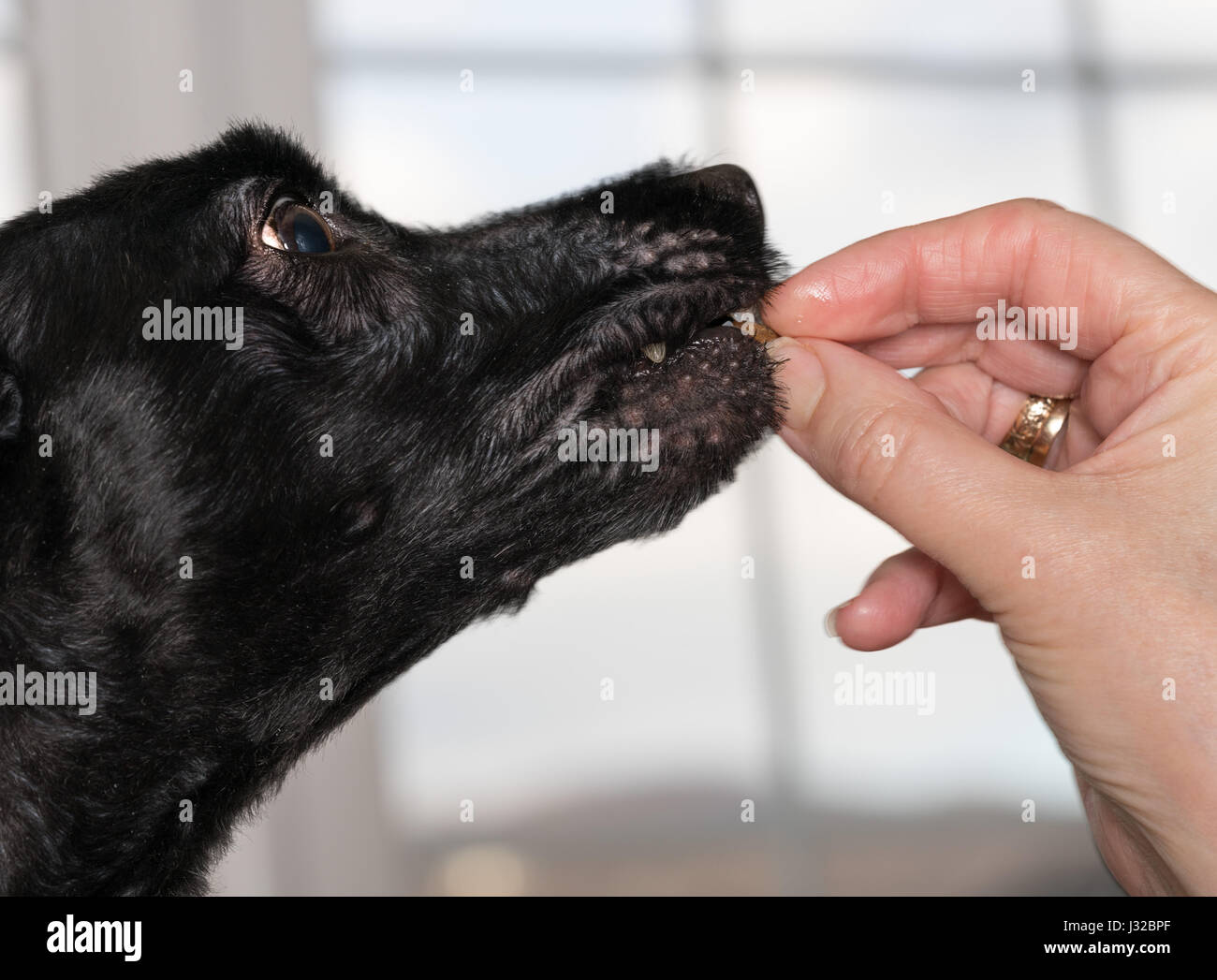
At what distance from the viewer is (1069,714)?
167cm

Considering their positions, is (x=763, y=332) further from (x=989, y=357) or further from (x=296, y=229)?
(x=296, y=229)

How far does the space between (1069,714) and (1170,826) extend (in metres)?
0.19

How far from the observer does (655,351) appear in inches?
77.4

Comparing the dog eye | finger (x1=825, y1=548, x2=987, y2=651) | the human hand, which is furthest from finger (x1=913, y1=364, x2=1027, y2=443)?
the dog eye

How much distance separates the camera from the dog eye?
1949 mm

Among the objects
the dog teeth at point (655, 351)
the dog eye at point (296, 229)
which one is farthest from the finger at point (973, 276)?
the dog eye at point (296, 229)

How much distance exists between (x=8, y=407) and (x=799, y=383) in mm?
1247

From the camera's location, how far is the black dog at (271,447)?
1.85 m

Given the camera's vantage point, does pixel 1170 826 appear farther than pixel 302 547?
No

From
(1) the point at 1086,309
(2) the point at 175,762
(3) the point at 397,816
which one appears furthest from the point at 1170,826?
(3) the point at 397,816

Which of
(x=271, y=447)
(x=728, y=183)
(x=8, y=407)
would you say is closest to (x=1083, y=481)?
(x=728, y=183)

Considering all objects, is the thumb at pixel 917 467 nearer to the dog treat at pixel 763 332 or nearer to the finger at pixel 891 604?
the dog treat at pixel 763 332

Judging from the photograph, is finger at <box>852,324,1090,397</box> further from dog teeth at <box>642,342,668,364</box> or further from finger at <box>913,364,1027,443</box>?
dog teeth at <box>642,342,668,364</box>

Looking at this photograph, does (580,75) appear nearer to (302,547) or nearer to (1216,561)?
(302,547)
